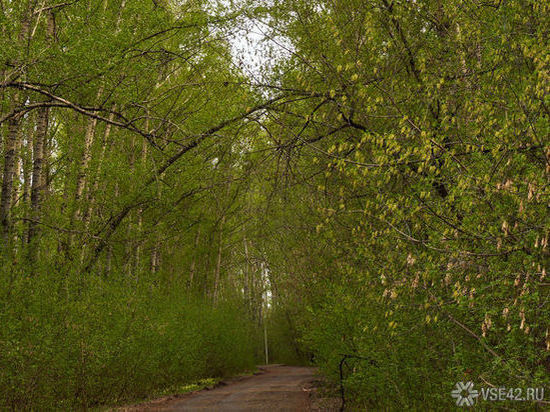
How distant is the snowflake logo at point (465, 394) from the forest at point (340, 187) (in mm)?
98

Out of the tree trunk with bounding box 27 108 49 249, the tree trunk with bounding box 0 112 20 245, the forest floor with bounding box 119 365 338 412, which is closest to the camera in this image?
the tree trunk with bounding box 0 112 20 245

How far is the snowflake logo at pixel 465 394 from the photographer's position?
5.90 metres

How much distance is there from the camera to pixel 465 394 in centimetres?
603

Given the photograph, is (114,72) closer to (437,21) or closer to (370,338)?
(437,21)

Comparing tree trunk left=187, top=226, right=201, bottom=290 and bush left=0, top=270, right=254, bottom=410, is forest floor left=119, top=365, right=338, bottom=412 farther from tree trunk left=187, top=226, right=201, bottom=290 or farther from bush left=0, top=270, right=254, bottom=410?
tree trunk left=187, top=226, right=201, bottom=290

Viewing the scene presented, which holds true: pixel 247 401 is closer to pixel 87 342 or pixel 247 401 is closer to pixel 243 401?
pixel 243 401

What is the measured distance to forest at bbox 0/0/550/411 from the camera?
16.5ft

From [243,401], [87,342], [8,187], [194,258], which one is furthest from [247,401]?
[194,258]

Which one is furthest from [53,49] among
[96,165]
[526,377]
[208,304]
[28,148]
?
[208,304]

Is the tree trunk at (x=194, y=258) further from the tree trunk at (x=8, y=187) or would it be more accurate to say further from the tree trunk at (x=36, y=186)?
the tree trunk at (x=8, y=187)

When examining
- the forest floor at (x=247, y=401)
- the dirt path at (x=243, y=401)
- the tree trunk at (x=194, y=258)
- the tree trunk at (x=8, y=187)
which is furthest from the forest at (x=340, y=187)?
the tree trunk at (x=194, y=258)

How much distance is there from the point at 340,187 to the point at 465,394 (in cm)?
285

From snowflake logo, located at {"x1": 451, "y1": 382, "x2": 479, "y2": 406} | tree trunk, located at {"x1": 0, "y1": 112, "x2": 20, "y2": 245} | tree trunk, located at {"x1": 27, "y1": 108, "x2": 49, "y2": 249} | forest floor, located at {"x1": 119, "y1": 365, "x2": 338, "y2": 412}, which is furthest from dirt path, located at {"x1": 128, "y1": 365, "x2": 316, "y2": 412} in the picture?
snowflake logo, located at {"x1": 451, "y1": 382, "x2": 479, "y2": 406}

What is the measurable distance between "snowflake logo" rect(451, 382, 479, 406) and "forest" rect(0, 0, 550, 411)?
0.32ft
